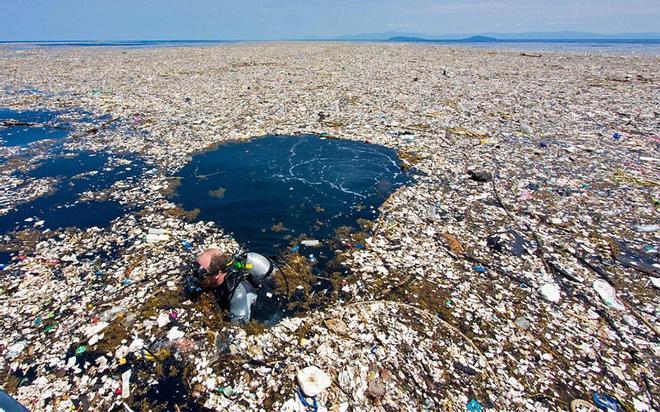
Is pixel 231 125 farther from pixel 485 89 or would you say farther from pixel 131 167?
pixel 485 89

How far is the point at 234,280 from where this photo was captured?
14.4 ft

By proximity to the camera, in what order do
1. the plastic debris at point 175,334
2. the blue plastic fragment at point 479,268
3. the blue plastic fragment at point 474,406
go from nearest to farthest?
the blue plastic fragment at point 474,406
the plastic debris at point 175,334
the blue plastic fragment at point 479,268

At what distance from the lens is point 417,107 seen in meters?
15.1

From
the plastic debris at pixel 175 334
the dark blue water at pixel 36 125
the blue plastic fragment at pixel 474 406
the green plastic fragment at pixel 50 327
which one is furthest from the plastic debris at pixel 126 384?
the dark blue water at pixel 36 125

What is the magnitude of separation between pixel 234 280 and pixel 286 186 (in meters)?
3.99

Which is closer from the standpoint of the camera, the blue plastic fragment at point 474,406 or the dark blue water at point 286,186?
the blue plastic fragment at point 474,406

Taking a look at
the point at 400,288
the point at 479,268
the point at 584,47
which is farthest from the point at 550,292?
the point at 584,47

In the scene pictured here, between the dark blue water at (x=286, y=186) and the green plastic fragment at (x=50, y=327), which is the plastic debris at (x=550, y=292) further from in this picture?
the green plastic fragment at (x=50, y=327)

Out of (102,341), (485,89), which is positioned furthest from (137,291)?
(485,89)

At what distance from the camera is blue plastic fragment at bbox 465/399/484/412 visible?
3.27 metres

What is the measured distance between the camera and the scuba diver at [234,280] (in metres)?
4.31

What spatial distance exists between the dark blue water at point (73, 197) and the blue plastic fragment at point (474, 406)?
6684 mm

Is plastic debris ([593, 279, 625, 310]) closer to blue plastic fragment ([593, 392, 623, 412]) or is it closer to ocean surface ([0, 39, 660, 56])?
blue plastic fragment ([593, 392, 623, 412])

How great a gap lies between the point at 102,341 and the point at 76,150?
8787 millimetres
